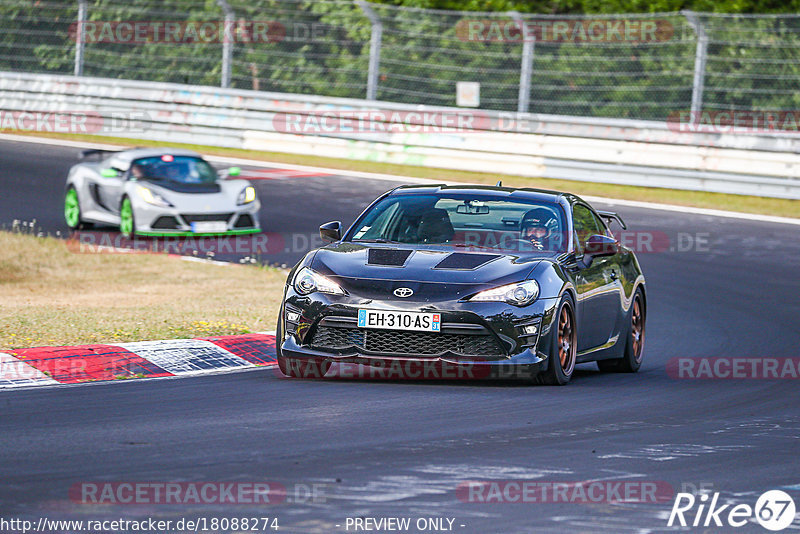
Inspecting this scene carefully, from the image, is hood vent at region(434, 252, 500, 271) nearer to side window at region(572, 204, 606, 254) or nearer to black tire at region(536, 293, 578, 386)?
black tire at region(536, 293, 578, 386)

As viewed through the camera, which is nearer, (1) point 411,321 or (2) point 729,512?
(2) point 729,512

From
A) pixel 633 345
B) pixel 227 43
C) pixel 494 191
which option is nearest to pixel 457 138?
pixel 227 43

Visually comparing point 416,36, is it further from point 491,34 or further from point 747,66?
point 747,66

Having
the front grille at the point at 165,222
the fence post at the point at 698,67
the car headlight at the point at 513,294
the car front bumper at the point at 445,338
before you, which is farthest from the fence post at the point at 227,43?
the car headlight at the point at 513,294

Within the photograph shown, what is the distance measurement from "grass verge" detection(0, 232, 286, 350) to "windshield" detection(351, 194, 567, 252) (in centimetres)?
181

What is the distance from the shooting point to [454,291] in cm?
870

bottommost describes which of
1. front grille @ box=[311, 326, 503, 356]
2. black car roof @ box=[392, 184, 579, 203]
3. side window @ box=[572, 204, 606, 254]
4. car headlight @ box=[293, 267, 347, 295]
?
front grille @ box=[311, 326, 503, 356]

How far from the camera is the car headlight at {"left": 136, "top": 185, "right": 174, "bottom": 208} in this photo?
18219mm

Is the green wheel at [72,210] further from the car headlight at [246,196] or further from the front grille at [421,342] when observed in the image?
the front grille at [421,342]

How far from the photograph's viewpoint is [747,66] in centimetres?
2225

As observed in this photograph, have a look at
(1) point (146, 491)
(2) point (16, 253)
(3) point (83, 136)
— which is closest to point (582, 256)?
(1) point (146, 491)

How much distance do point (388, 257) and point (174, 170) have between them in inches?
421

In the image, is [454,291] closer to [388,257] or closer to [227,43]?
[388,257]

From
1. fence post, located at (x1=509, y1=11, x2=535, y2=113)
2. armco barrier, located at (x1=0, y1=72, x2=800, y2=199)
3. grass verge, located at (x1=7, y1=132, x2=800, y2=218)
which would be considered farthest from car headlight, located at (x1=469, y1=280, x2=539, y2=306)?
fence post, located at (x1=509, y1=11, x2=535, y2=113)
